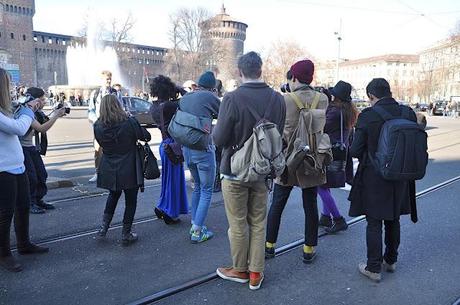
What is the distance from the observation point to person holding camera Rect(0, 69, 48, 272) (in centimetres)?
373

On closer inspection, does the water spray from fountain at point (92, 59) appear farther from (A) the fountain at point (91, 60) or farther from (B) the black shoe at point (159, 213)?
(B) the black shoe at point (159, 213)

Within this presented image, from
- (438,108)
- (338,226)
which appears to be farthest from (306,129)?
(438,108)

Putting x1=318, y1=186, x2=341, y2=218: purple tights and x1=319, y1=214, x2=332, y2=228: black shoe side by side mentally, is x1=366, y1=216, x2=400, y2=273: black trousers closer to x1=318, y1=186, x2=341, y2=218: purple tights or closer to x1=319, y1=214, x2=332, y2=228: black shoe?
x1=318, y1=186, x2=341, y2=218: purple tights

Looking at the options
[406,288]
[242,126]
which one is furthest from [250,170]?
[406,288]

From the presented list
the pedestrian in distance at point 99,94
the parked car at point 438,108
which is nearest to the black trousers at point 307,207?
the pedestrian in distance at point 99,94

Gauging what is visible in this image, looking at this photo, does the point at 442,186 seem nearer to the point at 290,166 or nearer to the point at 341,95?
the point at 341,95

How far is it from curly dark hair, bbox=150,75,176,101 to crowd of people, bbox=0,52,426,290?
13 mm

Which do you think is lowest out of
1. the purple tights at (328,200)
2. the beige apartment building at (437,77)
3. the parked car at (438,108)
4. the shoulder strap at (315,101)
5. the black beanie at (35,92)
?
the parked car at (438,108)

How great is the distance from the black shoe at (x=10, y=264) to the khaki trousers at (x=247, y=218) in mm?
2120

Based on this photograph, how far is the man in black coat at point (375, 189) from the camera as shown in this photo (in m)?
3.72

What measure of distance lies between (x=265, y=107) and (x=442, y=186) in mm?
5737

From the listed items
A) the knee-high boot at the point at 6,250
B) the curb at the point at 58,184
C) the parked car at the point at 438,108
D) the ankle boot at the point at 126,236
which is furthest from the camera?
the parked car at the point at 438,108

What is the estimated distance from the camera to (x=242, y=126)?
3434 mm

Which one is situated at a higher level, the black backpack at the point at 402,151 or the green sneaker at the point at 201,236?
the black backpack at the point at 402,151
